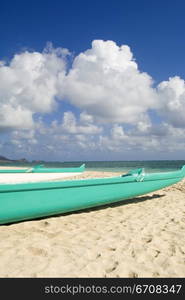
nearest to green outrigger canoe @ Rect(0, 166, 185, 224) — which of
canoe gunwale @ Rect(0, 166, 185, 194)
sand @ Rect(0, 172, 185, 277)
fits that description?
canoe gunwale @ Rect(0, 166, 185, 194)

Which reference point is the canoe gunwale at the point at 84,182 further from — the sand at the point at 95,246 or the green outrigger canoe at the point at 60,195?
the sand at the point at 95,246

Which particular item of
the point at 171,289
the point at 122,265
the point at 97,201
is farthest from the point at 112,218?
the point at 171,289

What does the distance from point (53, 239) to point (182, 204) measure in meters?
3.75

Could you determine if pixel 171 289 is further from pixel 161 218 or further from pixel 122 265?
pixel 161 218

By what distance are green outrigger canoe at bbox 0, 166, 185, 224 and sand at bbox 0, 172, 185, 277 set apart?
18 cm

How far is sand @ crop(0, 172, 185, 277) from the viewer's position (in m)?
2.34

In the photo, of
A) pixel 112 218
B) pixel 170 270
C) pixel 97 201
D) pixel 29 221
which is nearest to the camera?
pixel 170 270

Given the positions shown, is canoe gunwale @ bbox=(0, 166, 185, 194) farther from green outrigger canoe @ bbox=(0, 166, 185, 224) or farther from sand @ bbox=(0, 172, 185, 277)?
sand @ bbox=(0, 172, 185, 277)

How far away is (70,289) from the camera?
2.09m

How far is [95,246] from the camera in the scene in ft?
9.62

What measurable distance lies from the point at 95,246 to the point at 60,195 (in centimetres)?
135

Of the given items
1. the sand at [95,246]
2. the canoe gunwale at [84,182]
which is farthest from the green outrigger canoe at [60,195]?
the sand at [95,246]

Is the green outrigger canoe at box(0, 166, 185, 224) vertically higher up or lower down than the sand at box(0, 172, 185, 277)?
higher up

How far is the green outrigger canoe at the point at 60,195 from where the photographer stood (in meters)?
3.50
